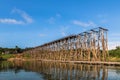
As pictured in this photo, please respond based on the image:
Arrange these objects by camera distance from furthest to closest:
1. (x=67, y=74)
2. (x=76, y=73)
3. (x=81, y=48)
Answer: (x=81, y=48) < (x=76, y=73) < (x=67, y=74)

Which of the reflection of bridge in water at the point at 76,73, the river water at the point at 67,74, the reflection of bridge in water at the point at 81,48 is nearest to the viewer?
the reflection of bridge in water at the point at 76,73

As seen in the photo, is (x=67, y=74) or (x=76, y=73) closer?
(x=67, y=74)

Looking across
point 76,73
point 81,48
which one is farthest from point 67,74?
point 81,48

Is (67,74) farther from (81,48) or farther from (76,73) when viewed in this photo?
(81,48)

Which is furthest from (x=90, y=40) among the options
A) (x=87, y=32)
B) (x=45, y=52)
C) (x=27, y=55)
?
(x=27, y=55)

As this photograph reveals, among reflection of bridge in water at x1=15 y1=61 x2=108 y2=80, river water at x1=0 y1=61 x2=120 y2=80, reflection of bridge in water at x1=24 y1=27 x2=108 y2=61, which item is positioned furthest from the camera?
reflection of bridge in water at x1=24 y1=27 x2=108 y2=61

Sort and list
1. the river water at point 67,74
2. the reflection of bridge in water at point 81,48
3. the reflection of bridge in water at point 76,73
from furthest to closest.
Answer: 1. the reflection of bridge in water at point 81,48
2. the river water at point 67,74
3. the reflection of bridge in water at point 76,73

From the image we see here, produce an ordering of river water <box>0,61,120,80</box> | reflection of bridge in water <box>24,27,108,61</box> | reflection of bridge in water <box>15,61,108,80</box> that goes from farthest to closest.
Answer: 1. reflection of bridge in water <box>24,27,108,61</box>
2. river water <box>0,61,120,80</box>
3. reflection of bridge in water <box>15,61,108,80</box>

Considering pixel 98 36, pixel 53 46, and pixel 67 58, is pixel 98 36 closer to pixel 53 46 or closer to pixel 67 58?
pixel 67 58

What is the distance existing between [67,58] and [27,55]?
3294 inches

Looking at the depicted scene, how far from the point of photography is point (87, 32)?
7494 cm

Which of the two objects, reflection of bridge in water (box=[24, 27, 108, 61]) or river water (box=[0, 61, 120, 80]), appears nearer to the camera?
river water (box=[0, 61, 120, 80])

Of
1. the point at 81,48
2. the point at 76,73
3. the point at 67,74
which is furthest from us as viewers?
the point at 81,48

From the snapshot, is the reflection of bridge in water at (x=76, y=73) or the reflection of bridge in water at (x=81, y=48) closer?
the reflection of bridge in water at (x=76, y=73)
